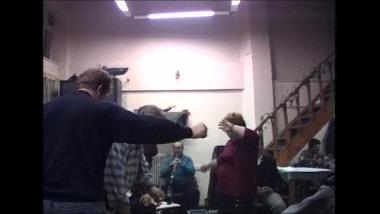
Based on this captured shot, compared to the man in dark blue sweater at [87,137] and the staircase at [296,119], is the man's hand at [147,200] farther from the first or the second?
the staircase at [296,119]

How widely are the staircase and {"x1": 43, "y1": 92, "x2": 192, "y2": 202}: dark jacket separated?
75cm

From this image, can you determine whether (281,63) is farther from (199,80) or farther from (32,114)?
(32,114)

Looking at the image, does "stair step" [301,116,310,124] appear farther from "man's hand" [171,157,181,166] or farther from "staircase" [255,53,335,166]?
"man's hand" [171,157,181,166]

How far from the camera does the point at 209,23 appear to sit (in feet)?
5.25

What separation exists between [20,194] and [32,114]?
6 centimetres

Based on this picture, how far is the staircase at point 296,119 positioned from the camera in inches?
50.5

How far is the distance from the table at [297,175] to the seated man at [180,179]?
A: 0.88ft

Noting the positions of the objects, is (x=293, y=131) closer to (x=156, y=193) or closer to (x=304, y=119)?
(x=304, y=119)

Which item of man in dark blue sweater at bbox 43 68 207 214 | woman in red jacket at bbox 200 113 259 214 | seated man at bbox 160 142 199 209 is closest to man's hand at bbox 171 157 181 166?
seated man at bbox 160 142 199 209

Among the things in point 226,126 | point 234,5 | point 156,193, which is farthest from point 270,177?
point 234,5

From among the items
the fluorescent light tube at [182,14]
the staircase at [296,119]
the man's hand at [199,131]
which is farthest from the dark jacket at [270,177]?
the fluorescent light tube at [182,14]

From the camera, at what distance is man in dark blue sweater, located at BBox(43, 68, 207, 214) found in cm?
54

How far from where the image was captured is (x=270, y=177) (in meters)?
1.01
